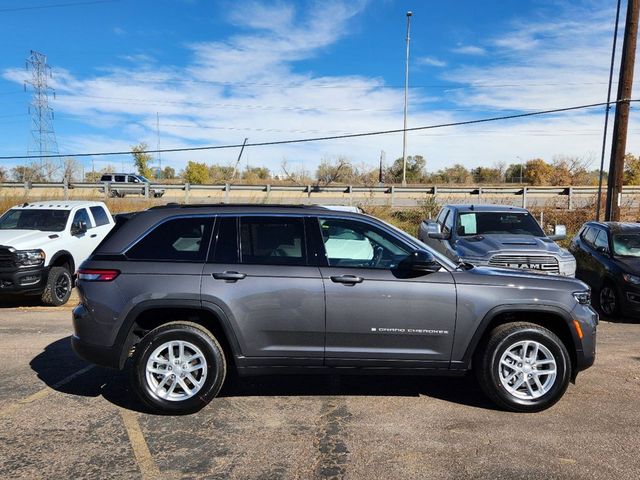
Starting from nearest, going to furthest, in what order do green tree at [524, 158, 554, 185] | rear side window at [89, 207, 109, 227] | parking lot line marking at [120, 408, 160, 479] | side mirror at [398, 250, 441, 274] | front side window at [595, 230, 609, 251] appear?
parking lot line marking at [120, 408, 160, 479] < side mirror at [398, 250, 441, 274] < front side window at [595, 230, 609, 251] < rear side window at [89, 207, 109, 227] < green tree at [524, 158, 554, 185]

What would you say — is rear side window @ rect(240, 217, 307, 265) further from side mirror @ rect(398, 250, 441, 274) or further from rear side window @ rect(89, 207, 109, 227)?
rear side window @ rect(89, 207, 109, 227)

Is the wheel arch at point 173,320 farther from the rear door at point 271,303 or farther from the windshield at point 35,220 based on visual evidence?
the windshield at point 35,220

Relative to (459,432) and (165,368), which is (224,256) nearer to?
(165,368)

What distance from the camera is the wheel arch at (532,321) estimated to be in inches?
172

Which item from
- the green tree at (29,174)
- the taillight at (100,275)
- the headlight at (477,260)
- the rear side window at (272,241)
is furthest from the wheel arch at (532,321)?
the green tree at (29,174)

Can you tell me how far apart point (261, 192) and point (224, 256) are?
21.0 meters

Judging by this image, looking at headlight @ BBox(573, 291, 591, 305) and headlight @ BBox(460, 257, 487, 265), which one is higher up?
headlight @ BBox(573, 291, 591, 305)

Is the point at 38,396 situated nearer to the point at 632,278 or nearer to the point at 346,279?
the point at 346,279

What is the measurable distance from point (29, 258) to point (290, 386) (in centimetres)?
582

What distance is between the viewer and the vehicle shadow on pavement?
481cm

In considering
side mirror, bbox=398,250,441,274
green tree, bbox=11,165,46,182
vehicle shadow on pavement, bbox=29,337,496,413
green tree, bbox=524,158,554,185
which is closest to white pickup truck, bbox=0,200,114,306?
vehicle shadow on pavement, bbox=29,337,496,413

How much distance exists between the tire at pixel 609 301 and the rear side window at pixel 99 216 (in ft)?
32.5

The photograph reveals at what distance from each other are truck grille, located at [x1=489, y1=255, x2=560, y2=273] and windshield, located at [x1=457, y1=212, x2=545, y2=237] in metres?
1.45

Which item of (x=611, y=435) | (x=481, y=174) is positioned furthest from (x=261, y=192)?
(x=481, y=174)
